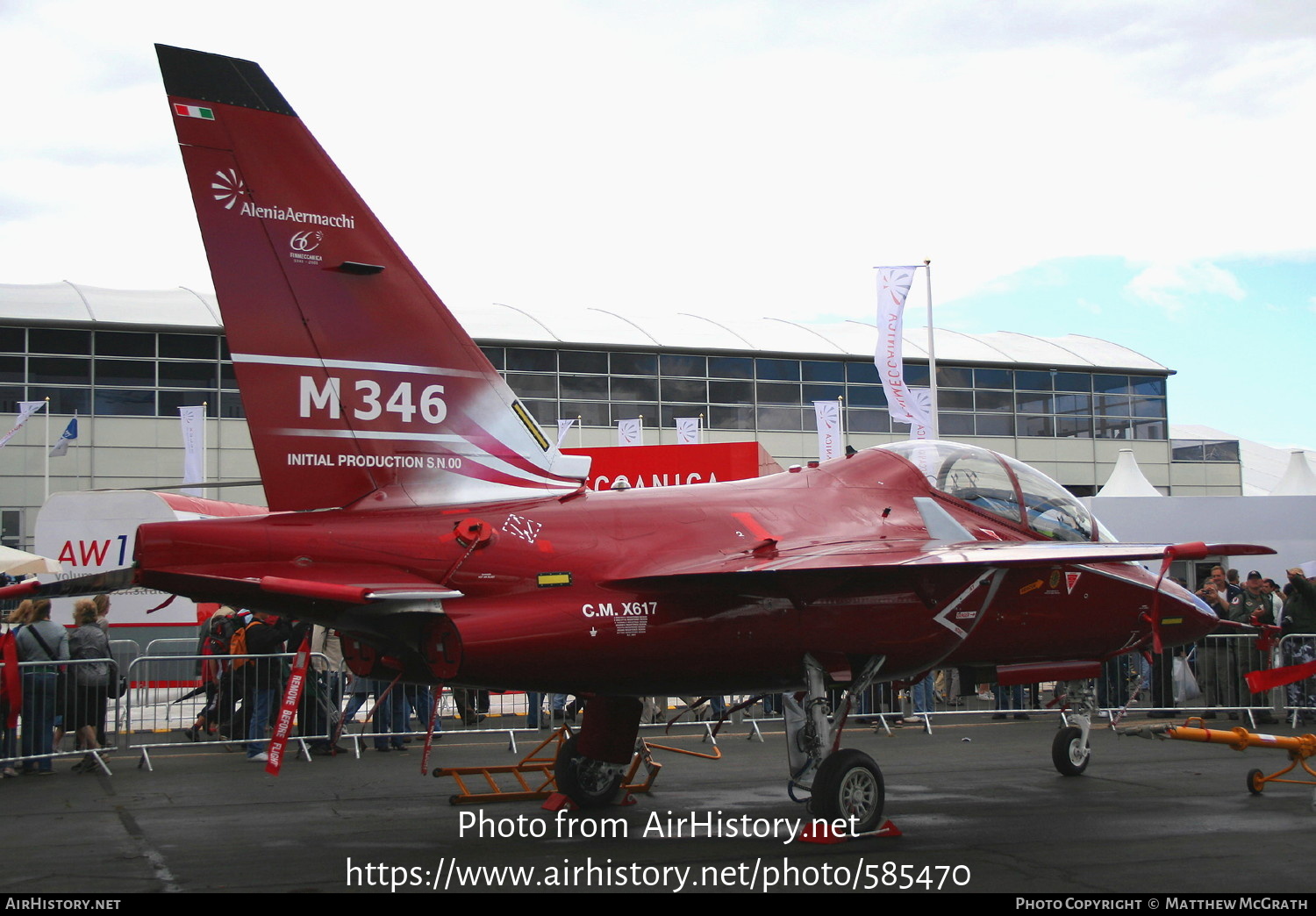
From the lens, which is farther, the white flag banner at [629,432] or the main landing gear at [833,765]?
the white flag banner at [629,432]

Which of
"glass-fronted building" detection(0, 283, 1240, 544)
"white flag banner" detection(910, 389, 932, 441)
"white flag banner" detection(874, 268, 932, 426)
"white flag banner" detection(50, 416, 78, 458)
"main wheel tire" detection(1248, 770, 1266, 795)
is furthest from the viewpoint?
"glass-fronted building" detection(0, 283, 1240, 544)

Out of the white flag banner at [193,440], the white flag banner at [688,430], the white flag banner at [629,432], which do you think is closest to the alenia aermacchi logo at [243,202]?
the white flag banner at [629,432]

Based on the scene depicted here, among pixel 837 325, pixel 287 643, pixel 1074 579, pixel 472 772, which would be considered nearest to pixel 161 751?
pixel 287 643

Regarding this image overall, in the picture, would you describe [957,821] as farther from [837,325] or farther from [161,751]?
[837,325]

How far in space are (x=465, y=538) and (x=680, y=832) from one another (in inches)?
Result: 119

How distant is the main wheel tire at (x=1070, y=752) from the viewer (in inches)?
465

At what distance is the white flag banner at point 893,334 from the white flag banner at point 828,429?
1970 millimetres

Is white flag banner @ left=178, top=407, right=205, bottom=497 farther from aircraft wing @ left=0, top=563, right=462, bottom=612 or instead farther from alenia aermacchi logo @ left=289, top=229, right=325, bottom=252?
aircraft wing @ left=0, top=563, right=462, bottom=612

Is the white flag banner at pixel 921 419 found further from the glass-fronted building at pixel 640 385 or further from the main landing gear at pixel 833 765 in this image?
the main landing gear at pixel 833 765

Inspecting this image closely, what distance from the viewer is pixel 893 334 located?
82.3ft

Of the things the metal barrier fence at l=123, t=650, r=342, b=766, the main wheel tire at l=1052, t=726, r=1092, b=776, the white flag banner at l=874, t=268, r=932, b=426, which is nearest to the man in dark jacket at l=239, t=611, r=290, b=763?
the metal barrier fence at l=123, t=650, r=342, b=766

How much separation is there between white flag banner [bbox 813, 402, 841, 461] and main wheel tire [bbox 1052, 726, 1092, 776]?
14857 millimetres

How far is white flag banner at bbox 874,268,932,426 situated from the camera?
989 inches

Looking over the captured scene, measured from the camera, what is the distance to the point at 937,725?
1741cm
